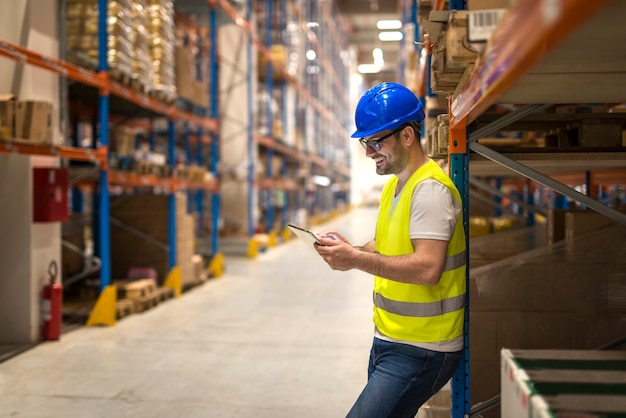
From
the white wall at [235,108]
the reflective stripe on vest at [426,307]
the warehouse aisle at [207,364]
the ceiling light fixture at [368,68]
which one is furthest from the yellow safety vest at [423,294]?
the ceiling light fixture at [368,68]

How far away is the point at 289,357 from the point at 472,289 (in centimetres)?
261

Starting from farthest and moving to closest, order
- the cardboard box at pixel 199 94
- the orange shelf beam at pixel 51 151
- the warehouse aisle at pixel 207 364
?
the cardboard box at pixel 199 94 → the orange shelf beam at pixel 51 151 → the warehouse aisle at pixel 207 364

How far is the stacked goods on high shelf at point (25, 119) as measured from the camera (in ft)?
17.0

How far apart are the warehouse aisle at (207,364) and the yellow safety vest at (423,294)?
6.44ft

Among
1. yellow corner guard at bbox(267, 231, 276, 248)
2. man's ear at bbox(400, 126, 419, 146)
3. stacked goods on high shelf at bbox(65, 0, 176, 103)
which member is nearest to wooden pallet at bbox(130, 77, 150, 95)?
stacked goods on high shelf at bbox(65, 0, 176, 103)

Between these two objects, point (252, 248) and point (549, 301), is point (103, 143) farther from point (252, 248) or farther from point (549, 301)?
point (252, 248)

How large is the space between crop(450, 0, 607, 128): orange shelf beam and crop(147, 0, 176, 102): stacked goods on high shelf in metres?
6.55

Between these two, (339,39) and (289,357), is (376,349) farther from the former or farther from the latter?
(339,39)

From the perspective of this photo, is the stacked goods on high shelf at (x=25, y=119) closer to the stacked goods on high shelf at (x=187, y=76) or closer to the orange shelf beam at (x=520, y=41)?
the stacked goods on high shelf at (x=187, y=76)

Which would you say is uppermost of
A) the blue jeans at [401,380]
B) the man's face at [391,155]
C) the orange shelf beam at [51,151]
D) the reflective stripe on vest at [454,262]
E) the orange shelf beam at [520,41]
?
the orange shelf beam at [51,151]

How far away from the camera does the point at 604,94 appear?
2.33 metres

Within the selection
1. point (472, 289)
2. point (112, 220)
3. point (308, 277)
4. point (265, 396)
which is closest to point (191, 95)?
point (112, 220)

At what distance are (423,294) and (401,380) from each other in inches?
12.4

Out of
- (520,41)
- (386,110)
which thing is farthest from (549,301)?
(520,41)
